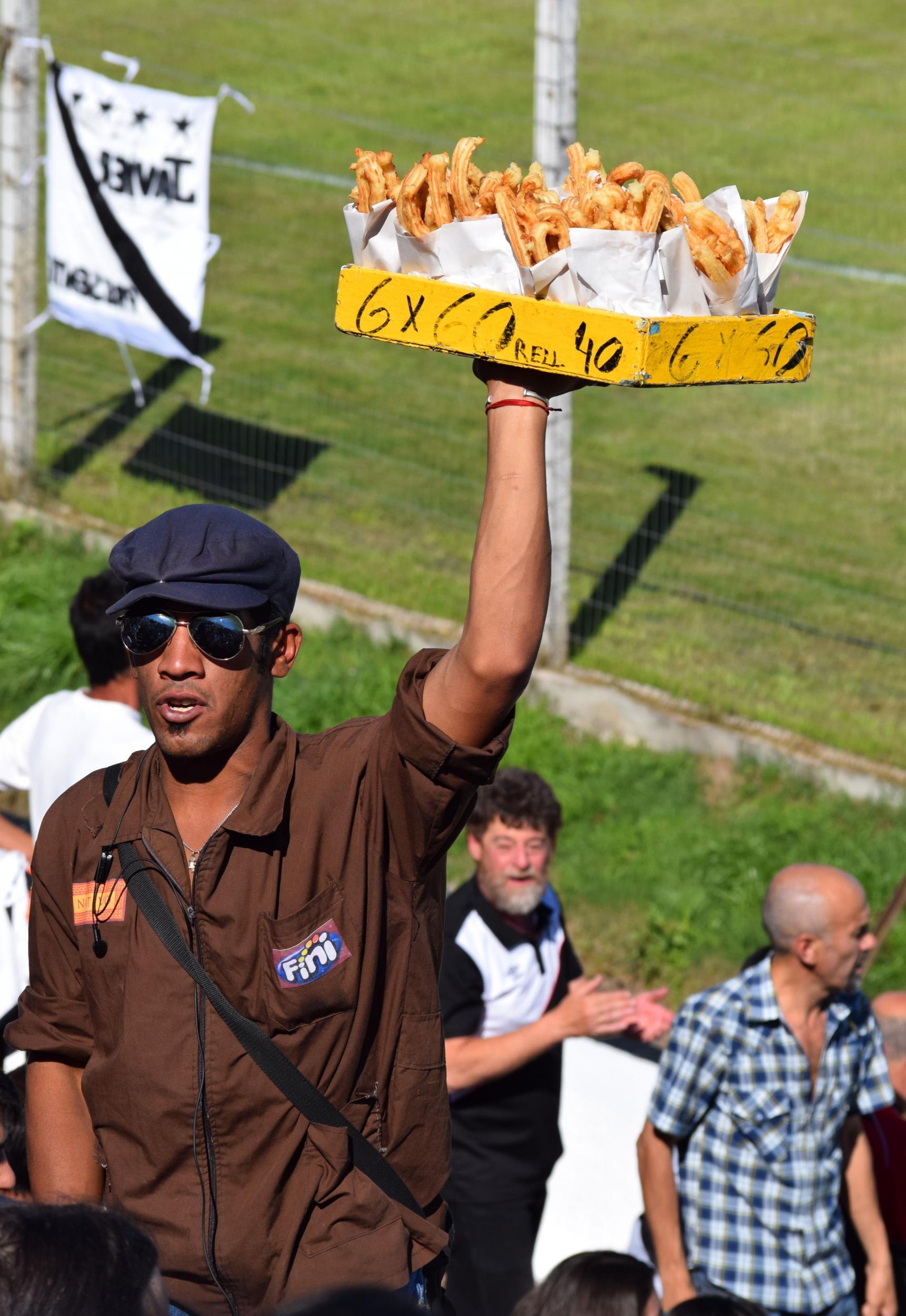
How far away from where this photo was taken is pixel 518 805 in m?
4.32

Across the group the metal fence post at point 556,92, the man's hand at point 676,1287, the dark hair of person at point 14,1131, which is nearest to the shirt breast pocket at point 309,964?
the dark hair of person at point 14,1131

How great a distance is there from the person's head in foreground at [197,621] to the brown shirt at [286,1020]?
0.42ft

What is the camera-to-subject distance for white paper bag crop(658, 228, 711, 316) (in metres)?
2.39

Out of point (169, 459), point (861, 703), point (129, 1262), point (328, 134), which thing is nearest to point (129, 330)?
point (169, 459)

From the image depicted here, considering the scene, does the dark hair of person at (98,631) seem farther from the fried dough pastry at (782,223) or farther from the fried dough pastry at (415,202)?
the fried dough pastry at (782,223)

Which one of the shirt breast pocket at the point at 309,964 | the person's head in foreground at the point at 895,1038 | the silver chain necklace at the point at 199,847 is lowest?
the person's head in foreground at the point at 895,1038

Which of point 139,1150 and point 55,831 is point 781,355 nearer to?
point 55,831

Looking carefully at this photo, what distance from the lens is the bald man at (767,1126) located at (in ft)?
13.1

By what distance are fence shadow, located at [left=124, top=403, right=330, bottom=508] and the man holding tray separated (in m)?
6.66

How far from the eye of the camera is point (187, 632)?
249 centimetres

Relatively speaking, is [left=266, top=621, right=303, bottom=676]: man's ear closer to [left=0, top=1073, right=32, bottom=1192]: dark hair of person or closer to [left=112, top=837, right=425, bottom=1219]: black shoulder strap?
[left=112, top=837, right=425, bottom=1219]: black shoulder strap

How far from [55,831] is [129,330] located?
20.2 feet

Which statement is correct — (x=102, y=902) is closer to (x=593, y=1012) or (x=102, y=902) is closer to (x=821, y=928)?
(x=593, y=1012)

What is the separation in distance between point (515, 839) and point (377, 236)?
2.15 metres
